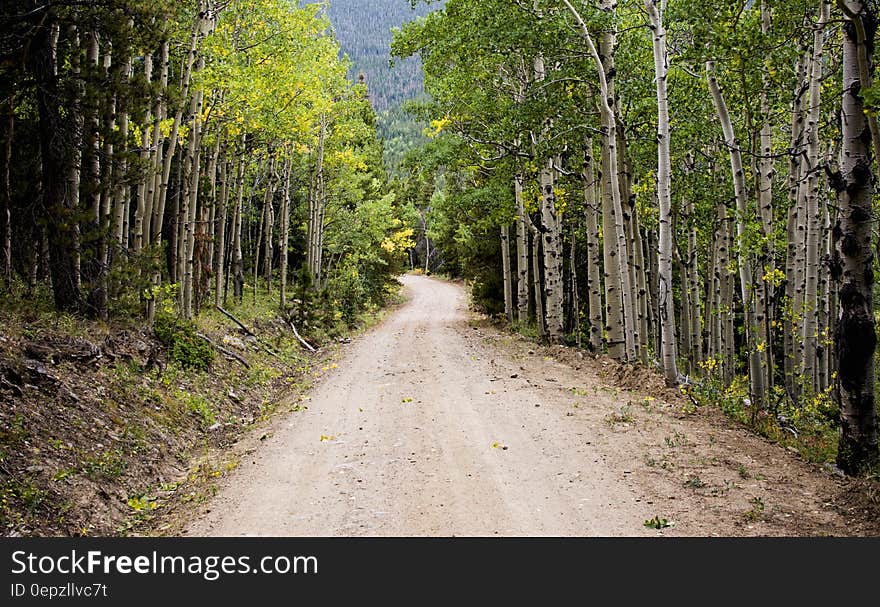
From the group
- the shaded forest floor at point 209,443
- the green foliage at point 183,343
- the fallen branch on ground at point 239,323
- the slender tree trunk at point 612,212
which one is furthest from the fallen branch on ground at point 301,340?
the slender tree trunk at point 612,212

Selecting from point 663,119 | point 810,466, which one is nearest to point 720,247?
point 663,119

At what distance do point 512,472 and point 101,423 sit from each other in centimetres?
516

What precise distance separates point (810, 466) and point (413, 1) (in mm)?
12847

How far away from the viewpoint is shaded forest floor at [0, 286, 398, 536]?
21.0ft

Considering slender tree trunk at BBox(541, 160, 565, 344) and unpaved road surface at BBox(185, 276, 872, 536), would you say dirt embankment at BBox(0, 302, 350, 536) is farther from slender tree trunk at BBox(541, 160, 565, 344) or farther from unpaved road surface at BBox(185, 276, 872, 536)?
slender tree trunk at BBox(541, 160, 565, 344)

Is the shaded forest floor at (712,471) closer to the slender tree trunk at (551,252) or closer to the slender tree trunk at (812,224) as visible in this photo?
the slender tree trunk at (812,224)

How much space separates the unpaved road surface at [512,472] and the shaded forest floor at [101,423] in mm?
875

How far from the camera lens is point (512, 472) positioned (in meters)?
7.57

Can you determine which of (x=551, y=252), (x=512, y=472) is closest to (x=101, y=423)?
(x=512, y=472)

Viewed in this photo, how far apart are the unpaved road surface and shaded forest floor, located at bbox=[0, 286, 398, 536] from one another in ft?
2.87

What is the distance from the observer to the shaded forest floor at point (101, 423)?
6408 millimetres

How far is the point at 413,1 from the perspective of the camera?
50.4ft

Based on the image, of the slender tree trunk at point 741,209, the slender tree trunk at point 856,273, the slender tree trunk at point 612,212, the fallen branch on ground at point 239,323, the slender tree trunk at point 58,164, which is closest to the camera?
the slender tree trunk at point 856,273

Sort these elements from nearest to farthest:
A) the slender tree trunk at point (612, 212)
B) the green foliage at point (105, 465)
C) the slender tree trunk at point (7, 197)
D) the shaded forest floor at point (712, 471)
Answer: the shaded forest floor at point (712, 471)
the green foliage at point (105, 465)
the slender tree trunk at point (7, 197)
the slender tree trunk at point (612, 212)
